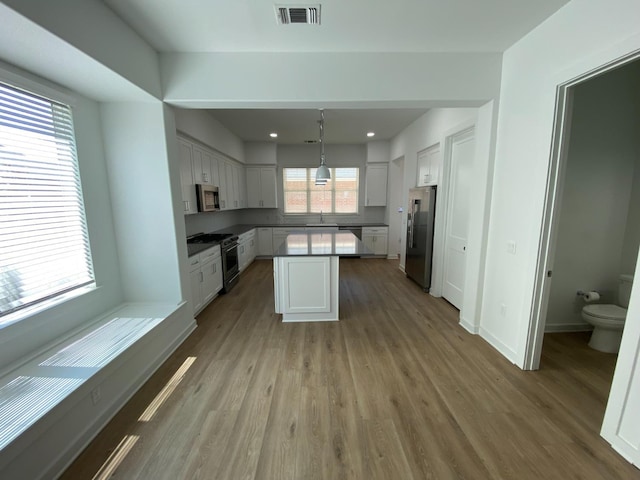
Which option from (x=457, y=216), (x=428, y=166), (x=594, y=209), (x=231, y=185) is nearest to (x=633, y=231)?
(x=594, y=209)

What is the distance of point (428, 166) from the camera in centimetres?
434

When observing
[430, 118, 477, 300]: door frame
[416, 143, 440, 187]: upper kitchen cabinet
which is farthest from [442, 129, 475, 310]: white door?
[416, 143, 440, 187]: upper kitchen cabinet

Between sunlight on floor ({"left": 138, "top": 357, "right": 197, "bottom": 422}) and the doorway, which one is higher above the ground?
the doorway

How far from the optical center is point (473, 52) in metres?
2.54

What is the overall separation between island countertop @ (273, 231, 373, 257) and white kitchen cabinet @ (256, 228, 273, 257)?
8.11 feet

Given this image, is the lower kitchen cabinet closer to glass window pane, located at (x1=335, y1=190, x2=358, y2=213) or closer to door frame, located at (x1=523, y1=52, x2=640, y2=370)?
door frame, located at (x1=523, y1=52, x2=640, y2=370)

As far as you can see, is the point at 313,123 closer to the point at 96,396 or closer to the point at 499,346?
the point at 499,346

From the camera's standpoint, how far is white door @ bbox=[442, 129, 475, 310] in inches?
132

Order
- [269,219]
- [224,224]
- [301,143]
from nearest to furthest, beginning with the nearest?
[224,224], [301,143], [269,219]

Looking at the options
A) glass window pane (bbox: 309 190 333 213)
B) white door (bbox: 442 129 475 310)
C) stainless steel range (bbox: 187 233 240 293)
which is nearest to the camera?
white door (bbox: 442 129 475 310)

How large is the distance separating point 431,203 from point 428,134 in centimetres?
119

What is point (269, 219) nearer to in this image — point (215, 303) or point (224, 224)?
point (224, 224)

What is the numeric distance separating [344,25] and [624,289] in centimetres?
370

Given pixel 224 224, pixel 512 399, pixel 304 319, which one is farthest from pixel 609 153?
pixel 224 224
